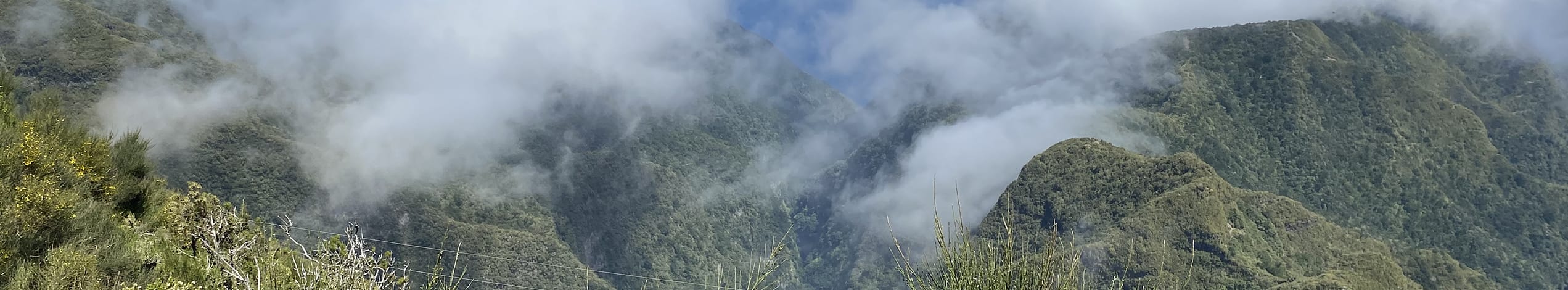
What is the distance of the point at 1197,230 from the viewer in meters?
104

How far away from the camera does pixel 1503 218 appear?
134 m

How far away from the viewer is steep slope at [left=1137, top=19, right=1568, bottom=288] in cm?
13238

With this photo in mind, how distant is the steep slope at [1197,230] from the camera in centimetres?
9669

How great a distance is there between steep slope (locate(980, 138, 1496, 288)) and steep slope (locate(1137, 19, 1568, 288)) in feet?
56.2

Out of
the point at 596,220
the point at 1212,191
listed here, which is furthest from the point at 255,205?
the point at 1212,191

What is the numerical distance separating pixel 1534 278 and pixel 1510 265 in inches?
113

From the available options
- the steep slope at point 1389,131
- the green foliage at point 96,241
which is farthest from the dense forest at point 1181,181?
the green foliage at point 96,241

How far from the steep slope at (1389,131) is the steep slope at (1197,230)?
675 inches

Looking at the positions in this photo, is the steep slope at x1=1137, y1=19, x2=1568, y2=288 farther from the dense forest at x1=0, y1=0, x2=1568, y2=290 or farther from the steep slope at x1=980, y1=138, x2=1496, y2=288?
the steep slope at x1=980, y1=138, x2=1496, y2=288

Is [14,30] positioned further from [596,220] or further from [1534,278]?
[1534,278]

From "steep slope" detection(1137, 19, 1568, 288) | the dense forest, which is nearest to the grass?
the dense forest

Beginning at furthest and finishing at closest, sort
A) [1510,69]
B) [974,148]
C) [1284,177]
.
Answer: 1. [974,148]
2. [1510,69]
3. [1284,177]

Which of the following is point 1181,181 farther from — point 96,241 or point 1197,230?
point 96,241

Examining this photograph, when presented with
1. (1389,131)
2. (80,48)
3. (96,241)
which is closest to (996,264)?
(96,241)
